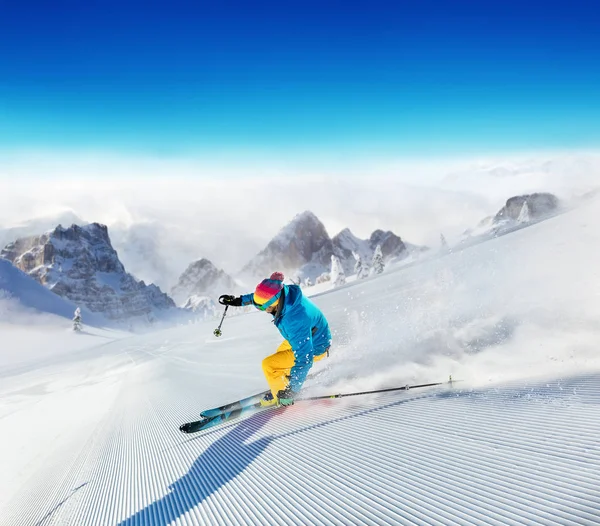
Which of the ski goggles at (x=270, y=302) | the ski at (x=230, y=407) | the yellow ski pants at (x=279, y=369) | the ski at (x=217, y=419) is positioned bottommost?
the ski at (x=217, y=419)

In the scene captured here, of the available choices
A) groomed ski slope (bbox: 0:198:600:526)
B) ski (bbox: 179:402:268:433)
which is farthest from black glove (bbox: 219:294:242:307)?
groomed ski slope (bbox: 0:198:600:526)

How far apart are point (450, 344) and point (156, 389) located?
7.68 m

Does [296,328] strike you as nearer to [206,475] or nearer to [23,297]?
[206,475]

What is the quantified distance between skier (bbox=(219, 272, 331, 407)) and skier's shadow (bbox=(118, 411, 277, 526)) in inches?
34.9

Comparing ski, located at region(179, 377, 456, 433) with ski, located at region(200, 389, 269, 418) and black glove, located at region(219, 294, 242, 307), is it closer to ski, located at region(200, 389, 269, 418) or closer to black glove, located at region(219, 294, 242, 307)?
ski, located at region(200, 389, 269, 418)

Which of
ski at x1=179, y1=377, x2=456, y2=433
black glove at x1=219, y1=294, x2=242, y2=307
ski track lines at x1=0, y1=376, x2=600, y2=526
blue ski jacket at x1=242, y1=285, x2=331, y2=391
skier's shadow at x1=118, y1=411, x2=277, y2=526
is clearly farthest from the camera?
black glove at x1=219, y1=294, x2=242, y2=307

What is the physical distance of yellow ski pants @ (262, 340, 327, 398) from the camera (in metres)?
6.66

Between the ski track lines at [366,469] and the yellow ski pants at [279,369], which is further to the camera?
the yellow ski pants at [279,369]

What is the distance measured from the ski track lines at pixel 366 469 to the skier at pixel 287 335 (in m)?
0.45

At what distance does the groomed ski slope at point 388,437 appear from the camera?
9.98ft

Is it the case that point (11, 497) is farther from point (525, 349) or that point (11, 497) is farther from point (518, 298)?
point (518, 298)

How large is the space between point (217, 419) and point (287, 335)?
68.0 inches

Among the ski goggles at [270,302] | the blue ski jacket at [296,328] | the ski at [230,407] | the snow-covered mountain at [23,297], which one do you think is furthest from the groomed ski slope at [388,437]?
the snow-covered mountain at [23,297]

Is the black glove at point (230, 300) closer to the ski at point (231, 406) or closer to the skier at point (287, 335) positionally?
the skier at point (287, 335)
